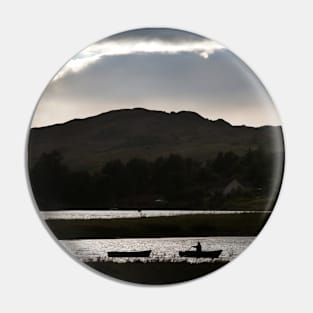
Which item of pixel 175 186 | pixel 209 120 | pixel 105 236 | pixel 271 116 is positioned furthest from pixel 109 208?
pixel 271 116

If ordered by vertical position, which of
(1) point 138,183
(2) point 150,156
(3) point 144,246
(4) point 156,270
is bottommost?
(4) point 156,270

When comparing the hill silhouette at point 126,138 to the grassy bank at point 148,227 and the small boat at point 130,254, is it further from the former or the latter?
the small boat at point 130,254

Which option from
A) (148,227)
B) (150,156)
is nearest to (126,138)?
(150,156)

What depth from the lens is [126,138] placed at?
2.86m

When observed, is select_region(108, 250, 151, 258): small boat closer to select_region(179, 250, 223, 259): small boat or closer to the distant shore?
the distant shore

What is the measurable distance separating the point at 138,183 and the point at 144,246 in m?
0.29

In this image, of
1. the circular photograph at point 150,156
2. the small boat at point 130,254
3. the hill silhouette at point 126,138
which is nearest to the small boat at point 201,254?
the circular photograph at point 150,156

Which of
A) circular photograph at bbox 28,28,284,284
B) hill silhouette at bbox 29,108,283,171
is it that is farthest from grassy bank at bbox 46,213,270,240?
hill silhouette at bbox 29,108,283,171

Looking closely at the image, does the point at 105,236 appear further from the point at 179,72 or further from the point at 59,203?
the point at 179,72

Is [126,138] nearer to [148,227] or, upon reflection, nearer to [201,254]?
[148,227]

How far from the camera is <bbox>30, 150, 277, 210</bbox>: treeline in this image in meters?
2.86

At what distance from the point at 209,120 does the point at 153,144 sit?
0.94 ft

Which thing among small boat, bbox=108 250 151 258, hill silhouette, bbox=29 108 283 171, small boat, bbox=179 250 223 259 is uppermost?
hill silhouette, bbox=29 108 283 171

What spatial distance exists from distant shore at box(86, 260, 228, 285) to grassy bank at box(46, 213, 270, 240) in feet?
0.45
